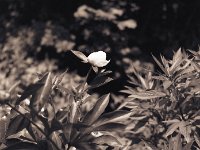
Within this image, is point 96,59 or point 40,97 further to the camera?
point 96,59

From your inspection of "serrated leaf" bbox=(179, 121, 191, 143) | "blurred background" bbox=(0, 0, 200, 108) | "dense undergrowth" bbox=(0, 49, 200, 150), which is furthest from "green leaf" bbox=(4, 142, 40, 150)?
"blurred background" bbox=(0, 0, 200, 108)

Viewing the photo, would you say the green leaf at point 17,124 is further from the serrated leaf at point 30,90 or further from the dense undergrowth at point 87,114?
the serrated leaf at point 30,90

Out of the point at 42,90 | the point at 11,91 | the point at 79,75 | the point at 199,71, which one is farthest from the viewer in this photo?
the point at 79,75

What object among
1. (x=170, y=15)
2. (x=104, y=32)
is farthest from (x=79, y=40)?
(x=170, y=15)

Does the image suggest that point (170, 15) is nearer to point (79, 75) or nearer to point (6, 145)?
point (79, 75)

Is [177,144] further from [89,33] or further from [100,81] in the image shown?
[89,33]

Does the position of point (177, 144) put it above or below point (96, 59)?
below

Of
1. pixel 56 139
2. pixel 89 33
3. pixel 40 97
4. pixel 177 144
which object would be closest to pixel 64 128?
pixel 56 139
